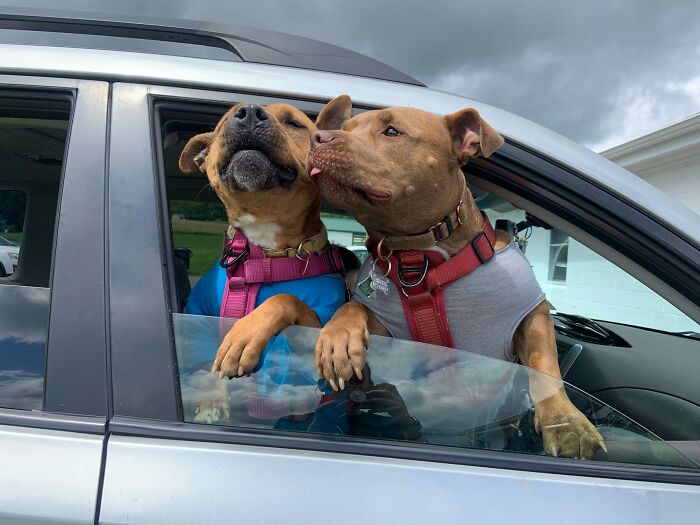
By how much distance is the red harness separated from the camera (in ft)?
6.49

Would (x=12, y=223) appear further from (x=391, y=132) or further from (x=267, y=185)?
(x=391, y=132)

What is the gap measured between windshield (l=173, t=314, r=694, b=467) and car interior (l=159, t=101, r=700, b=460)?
0.49 ft

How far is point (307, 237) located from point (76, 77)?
3.70 feet

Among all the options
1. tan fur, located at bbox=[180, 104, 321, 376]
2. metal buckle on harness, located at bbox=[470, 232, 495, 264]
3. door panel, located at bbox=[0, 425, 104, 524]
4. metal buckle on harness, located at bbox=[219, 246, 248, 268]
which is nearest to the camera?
door panel, located at bbox=[0, 425, 104, 524]

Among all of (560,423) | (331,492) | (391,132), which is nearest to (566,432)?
(560,423)

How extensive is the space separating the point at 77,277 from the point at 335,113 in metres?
0.91

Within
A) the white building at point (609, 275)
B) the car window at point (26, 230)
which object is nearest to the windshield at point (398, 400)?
the car window at point (26, 230)

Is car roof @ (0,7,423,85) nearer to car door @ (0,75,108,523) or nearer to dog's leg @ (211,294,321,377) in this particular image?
car door @ (0,75,108,523)

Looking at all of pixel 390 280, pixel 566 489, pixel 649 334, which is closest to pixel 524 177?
pixel 390 280

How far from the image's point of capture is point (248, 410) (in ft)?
4.37

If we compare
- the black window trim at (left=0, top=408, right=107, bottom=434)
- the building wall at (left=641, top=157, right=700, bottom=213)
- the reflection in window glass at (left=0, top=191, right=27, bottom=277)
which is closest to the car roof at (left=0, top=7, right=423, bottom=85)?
the black window trim at (left=0, top=408, right=107, bottom=434)

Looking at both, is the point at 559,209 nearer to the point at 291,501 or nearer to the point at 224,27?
the point at 291,501

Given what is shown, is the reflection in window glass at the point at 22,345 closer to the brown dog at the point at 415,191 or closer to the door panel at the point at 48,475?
the door panel at the point at 48,475

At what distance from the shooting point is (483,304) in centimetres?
200
